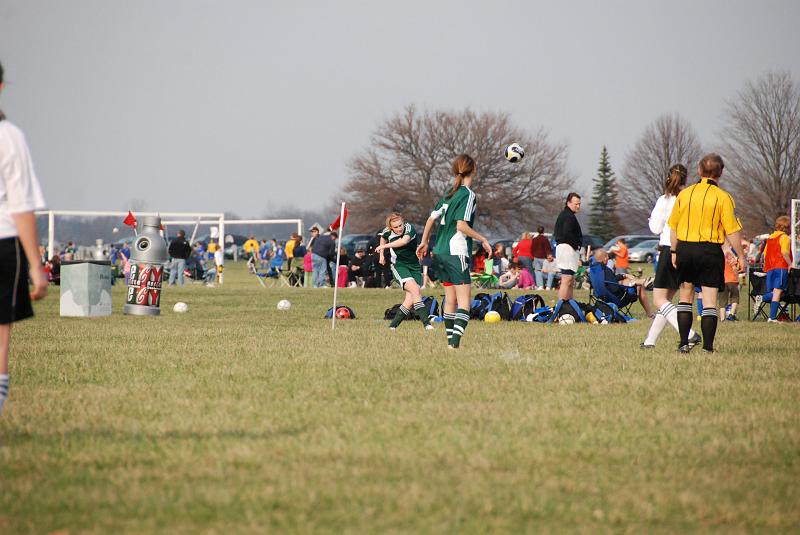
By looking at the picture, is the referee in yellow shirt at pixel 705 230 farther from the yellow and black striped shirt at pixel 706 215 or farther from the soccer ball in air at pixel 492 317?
the soccer ball in air at pixel 492 317

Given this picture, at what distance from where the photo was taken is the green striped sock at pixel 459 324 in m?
11.5

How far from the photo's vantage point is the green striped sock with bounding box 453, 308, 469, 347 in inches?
452

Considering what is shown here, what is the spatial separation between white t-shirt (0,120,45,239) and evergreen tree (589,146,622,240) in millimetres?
82024

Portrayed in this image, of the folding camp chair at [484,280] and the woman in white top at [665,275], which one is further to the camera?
the folding camp chair at [484,280]

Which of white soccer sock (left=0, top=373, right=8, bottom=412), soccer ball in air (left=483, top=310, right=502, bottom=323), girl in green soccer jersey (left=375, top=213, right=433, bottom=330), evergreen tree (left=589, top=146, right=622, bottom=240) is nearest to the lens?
white soccer sock (left=0, top=373, right=8, bottom=412)

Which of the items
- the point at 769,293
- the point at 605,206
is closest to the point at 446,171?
the point at 605,206

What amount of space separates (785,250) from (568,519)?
15671mm

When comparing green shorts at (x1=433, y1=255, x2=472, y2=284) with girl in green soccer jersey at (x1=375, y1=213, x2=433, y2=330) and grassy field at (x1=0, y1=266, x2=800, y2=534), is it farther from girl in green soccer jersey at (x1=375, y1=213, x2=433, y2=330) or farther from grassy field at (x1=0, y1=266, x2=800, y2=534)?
girl in green soccer jersey at (x1=375, y1=213, x2=433, y2=330)

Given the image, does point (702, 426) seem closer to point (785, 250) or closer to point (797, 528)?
point (797, 528)

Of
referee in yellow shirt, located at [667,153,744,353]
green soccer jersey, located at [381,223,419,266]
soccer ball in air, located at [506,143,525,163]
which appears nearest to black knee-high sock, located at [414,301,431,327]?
green soccer jersey, located at [381,223,419,266]

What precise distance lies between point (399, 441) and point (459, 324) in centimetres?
561

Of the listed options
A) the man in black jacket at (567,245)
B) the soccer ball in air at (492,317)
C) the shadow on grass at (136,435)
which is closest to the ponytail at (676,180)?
the man in black jacket at (567,245)

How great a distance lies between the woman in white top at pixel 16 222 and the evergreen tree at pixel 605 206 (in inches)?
3228

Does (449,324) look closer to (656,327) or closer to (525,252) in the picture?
(656,327)
